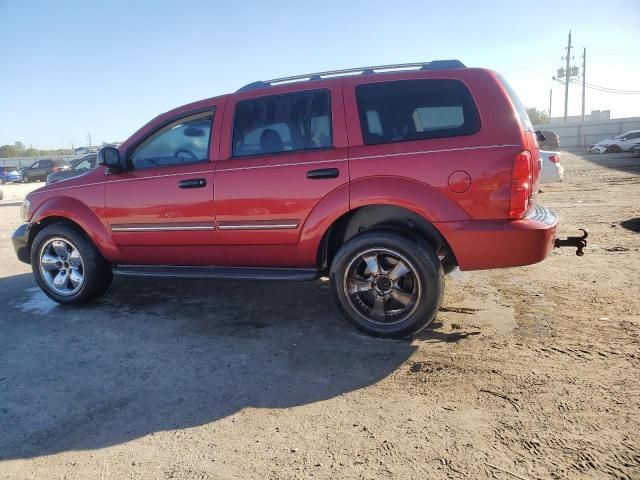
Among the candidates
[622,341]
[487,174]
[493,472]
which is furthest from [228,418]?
[622,341]

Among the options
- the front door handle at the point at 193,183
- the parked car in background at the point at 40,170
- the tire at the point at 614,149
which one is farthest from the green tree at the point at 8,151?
the front door handle at the point at 193,183

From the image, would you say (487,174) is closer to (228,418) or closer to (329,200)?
(329,200)

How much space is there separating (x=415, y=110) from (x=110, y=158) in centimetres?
282

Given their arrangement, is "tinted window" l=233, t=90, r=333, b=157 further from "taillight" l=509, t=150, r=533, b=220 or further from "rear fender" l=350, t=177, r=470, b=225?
"taillight" l=509, t=150, r=533, b=220

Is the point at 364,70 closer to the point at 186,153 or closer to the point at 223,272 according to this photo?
the point at 186,153

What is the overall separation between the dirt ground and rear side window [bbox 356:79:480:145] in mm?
1601

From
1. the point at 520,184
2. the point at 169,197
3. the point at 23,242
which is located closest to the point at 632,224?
the point at 520,184

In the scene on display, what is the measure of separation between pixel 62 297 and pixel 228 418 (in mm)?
2998

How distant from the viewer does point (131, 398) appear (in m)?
3.01

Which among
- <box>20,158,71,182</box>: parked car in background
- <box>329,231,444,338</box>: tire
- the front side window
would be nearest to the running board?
<box>329,231,444,338</box>: tire

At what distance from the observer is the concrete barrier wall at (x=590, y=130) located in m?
43.8

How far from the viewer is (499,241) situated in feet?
11.0

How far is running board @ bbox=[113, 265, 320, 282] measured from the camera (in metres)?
3.98

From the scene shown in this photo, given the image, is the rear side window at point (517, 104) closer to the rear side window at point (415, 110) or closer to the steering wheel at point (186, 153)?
the rear side window at point (415, 110)
